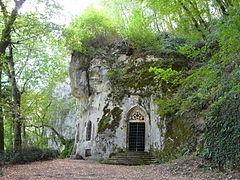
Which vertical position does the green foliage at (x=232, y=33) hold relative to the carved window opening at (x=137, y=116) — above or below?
above

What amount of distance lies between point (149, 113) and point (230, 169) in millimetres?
8302

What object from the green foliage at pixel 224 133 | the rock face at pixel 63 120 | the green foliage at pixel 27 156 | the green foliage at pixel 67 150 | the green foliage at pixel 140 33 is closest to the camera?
the green foliage at pixel 224 133

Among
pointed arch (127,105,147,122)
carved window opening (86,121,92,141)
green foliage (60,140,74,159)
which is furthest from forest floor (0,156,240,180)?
green foliage (60,140,74,159)

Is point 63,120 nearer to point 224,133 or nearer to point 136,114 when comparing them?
point 136,114

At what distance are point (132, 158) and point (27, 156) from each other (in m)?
6.03

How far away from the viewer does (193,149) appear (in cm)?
1048

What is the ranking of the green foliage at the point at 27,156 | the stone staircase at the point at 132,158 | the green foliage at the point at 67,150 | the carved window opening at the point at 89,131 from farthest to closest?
the green foliage at the point at 67,150 → the carved window opening at the point at 89,131 → the stone staircase at the point at 132,158 → the green foliage at the point at 27,156

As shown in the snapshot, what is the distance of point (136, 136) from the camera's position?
1557 cm

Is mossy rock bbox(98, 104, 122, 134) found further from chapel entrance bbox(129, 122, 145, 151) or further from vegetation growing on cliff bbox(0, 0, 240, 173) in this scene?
chapel entrance bbox(129, 122, 145, 151)

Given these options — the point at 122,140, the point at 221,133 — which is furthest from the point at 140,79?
the point at 221,133

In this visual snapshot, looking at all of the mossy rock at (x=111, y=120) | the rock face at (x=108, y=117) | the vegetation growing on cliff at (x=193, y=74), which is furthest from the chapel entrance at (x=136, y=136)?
the vegetation growing on cliff at (x=193, y=74)

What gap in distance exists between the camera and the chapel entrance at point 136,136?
15.5 meters

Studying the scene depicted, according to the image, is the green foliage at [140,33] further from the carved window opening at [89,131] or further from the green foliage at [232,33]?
the green foliage at [232,33]

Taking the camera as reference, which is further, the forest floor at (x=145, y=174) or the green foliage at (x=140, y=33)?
the green foliage at (x=140, y=33)
